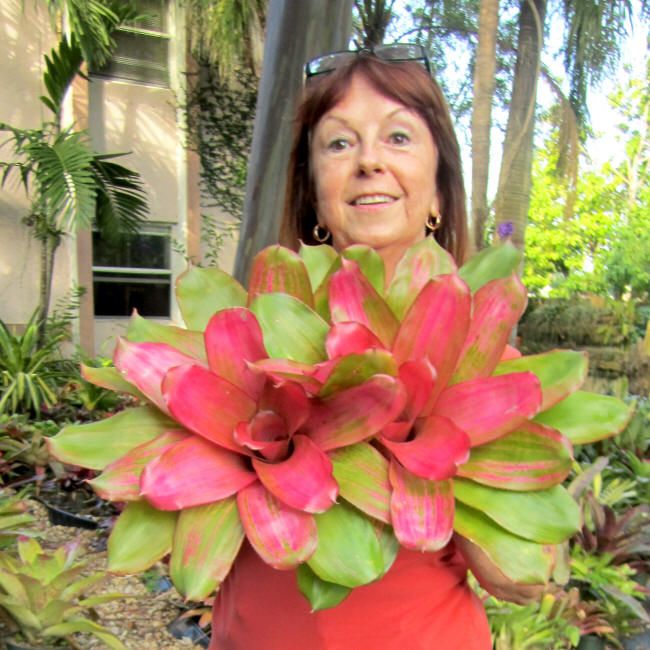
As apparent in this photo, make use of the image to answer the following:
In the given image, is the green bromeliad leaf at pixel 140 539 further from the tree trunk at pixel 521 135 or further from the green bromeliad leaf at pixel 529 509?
the tree trunk at pixel 521 135

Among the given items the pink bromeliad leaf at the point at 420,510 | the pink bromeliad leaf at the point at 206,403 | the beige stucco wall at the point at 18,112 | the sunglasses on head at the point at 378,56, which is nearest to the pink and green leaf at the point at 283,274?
the pink bromeliad leaf at the point at 206,403

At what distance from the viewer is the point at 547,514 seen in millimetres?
661

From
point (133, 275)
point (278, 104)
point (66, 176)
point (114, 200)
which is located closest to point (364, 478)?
point (278, 104)

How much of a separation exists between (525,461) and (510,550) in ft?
0.31

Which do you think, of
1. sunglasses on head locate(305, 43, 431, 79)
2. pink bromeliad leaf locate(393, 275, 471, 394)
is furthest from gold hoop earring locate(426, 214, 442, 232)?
pink bromeliad leaf locate(393, 275, 471, 394)

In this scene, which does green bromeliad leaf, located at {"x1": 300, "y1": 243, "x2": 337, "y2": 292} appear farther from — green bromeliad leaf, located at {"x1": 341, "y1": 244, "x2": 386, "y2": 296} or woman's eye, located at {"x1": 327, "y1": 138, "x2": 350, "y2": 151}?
woman's eye, located at {"x1": 327, "y1": 138, "x2": 350, "y2": 151}

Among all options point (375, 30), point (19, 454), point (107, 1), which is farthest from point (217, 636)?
point (375, 30)

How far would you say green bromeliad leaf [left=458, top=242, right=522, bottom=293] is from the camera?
796 millimetres

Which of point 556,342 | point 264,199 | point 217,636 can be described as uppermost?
point 264,199

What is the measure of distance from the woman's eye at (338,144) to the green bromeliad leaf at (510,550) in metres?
0.67

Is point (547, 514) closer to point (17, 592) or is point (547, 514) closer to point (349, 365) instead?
point (349, 365)

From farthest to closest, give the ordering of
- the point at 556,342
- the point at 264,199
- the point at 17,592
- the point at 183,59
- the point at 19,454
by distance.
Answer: the point at 556,342
the point at 183,59
the point at 19,454
the point at 264,199
the point at 17,592

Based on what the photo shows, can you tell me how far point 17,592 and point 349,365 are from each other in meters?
2.17

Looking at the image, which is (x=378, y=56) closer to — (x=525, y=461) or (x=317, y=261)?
(x=317, y=261)
